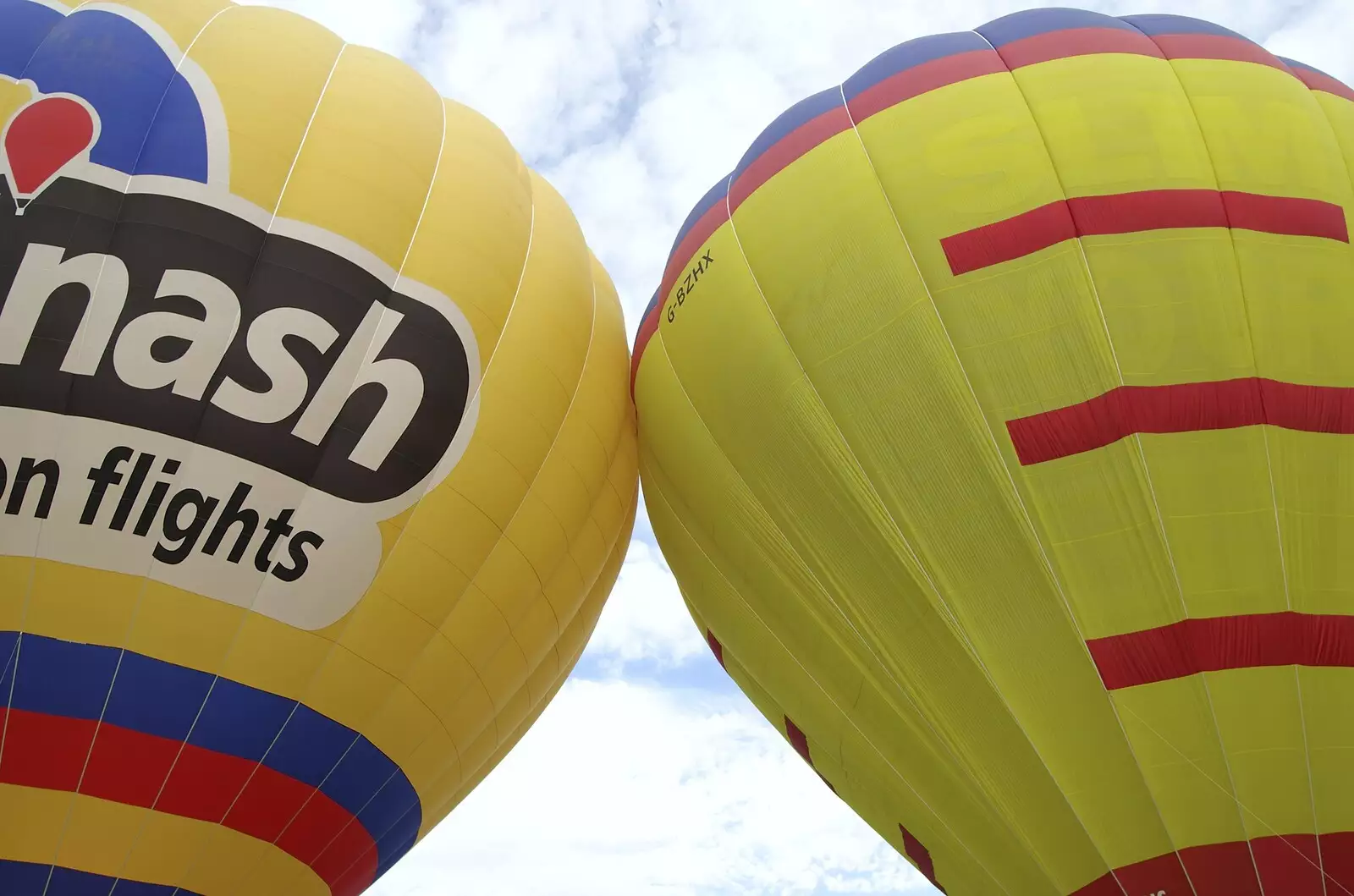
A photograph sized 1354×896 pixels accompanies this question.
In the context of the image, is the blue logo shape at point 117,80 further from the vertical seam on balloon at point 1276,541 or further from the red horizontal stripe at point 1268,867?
the red horizontal stripe at point 1268,867

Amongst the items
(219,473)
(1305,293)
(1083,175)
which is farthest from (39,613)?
(1305,293)

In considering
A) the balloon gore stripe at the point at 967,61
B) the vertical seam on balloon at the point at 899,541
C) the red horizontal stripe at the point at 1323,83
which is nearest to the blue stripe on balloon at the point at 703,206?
the balloon gore stripe at the point at 967,61

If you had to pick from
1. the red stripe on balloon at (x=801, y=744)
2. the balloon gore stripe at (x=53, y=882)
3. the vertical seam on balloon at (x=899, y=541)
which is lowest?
the balloon gore stripe at (x=53, y=882)

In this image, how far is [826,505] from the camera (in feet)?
19.0

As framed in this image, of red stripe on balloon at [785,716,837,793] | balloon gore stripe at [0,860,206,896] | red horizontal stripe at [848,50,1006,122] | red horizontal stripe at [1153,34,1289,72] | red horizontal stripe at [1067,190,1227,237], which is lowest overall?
balloon gore stripe at [0,860,206,896]

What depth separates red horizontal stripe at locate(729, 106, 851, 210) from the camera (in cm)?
634

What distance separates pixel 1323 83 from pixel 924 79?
7.17 feet

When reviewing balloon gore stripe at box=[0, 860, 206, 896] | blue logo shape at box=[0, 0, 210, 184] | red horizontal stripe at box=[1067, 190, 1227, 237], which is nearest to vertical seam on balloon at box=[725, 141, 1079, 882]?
red horizontal stripe at box=[1067, 190, 1227, 237]

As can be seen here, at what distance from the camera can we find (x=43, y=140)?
5.26 meters

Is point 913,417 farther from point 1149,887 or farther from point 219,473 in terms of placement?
point 219,473

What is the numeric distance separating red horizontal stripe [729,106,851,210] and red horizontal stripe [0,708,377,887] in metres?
4.04

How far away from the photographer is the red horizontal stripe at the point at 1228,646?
188 inches

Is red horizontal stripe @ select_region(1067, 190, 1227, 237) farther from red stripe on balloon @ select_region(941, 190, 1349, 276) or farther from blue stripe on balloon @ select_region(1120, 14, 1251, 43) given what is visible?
blue stripe on balloon @ select_region(1120, 14, 1251, 43)

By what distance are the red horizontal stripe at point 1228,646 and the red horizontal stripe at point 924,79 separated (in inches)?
122
